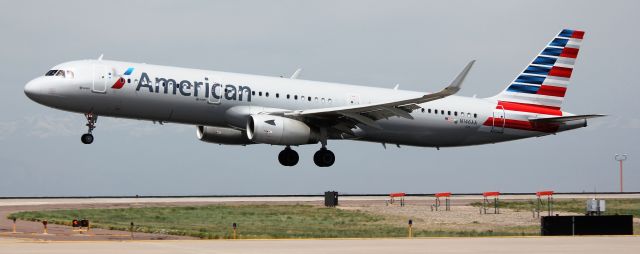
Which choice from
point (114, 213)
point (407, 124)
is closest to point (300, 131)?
point (407, 124)

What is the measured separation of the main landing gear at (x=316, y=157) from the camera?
56.9 meters

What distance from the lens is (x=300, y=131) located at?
2068 inches

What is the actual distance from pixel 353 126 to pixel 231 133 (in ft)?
22.9

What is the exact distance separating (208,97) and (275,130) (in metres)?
3.63

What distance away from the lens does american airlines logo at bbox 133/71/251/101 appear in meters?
49.6

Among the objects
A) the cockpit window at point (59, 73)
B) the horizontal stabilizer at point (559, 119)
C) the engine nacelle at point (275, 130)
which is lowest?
the engine nacelle at point (275, 130)

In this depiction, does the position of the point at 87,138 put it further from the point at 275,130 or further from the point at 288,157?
the point at 288,157

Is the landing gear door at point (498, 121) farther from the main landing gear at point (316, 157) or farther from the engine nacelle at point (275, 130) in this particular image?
the engine nacelle at point (275, 130)

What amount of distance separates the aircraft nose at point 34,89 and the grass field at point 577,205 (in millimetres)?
32133

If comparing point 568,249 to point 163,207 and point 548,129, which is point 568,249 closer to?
point 548,129

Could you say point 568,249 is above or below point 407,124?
below

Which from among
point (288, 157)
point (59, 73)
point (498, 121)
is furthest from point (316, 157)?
point (59, 73)

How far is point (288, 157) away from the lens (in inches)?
2286

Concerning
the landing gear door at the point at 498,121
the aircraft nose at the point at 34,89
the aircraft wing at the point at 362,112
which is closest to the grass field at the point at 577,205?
the landing gear door at the point at 498,121
